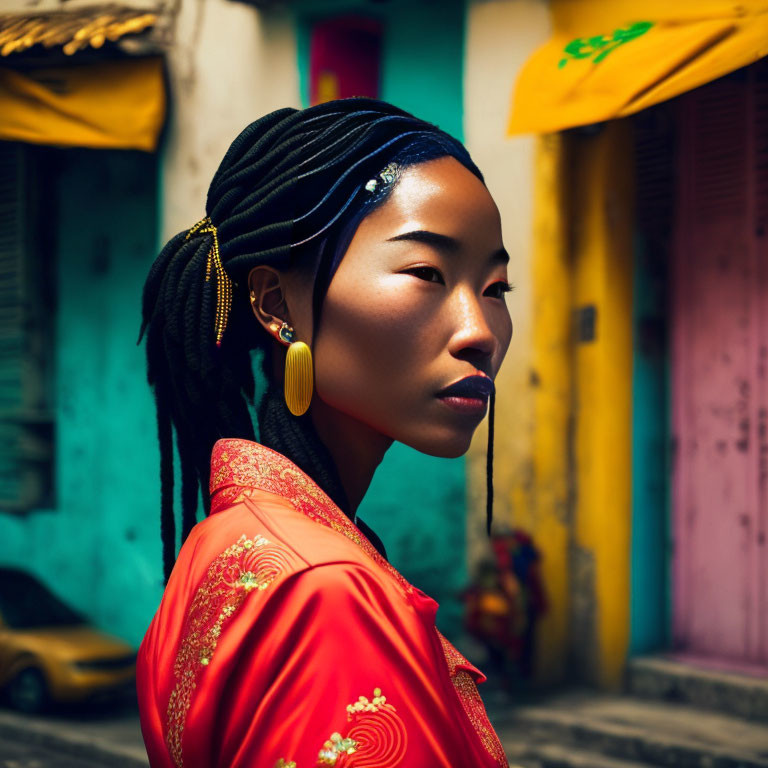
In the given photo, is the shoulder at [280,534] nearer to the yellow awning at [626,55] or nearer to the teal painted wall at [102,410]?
the yellow awning at [626,55]

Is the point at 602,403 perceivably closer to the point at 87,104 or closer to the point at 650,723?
the point at 650,723

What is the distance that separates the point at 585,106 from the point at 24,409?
4.36 m

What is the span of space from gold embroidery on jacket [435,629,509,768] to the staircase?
331 cm

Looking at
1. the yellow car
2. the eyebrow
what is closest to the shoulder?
the eyebrow

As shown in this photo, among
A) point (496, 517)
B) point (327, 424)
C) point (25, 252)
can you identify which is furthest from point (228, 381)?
point (25, 252)

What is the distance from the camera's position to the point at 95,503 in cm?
683

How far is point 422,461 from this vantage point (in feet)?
19.2

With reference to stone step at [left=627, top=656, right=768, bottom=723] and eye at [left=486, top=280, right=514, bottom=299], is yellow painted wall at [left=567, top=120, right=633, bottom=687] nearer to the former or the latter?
stone step at [left=627, top=656, right=768, bottom=723]

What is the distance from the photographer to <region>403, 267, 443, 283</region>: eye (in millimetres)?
1488

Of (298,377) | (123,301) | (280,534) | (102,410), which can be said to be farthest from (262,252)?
(102,410)

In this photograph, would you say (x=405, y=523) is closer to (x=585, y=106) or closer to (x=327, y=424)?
(x=585, y=106)

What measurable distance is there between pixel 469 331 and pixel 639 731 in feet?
12.2

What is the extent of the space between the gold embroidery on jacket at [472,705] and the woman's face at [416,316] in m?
0.29

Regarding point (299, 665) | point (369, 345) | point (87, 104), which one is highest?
point (87, 104)
